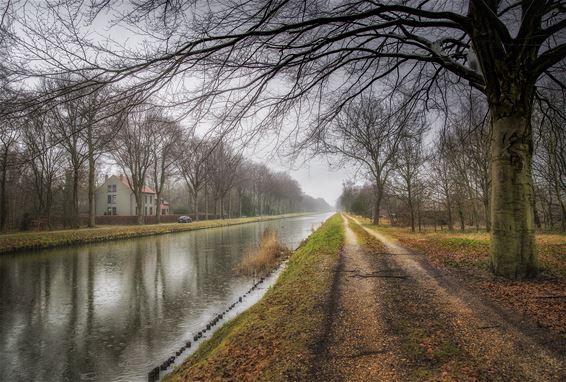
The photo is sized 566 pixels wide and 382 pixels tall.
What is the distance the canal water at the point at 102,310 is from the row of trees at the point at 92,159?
3744 mm

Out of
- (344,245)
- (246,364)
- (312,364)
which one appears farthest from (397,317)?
(344,245)

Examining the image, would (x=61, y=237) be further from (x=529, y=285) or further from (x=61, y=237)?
(x=529, y=285)

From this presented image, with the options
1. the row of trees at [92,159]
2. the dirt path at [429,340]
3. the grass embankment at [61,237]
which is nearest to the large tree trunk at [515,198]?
the dirt path at [429,340]

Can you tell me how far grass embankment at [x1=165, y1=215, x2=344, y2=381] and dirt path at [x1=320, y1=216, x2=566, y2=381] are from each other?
0.29 metres

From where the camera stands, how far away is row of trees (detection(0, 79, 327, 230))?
4.75 m

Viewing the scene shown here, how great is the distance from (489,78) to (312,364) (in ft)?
20.0

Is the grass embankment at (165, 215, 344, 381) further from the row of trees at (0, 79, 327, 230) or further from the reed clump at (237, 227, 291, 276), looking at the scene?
the reed clump at (237, 227, 291, 276)

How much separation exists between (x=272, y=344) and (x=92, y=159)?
3112 cm

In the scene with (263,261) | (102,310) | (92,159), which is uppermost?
(92,159)

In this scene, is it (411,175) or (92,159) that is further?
(92,159)

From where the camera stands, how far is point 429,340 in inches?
158

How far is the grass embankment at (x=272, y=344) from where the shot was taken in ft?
12.9

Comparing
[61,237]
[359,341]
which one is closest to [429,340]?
[359,341]

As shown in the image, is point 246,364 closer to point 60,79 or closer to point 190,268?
point 60,79
